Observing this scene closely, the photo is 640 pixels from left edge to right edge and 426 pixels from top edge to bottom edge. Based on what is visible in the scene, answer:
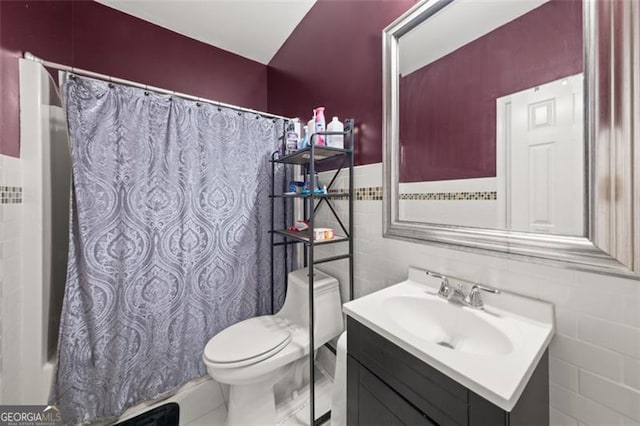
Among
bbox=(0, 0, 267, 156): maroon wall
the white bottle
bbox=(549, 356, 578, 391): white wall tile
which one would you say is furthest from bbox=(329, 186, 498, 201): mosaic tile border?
bbox=(0, 0, 267, 156): maroon wall

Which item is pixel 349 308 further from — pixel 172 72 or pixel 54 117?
pixel 172 72

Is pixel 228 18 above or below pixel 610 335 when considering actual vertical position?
above

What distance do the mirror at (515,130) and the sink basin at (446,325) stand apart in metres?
0.24

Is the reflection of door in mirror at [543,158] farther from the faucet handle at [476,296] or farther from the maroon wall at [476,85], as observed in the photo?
the faucet handle at [476,296]

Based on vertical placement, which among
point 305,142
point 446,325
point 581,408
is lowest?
point 581,408

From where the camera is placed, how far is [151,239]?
1285 mm

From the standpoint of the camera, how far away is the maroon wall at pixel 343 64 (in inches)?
47.2

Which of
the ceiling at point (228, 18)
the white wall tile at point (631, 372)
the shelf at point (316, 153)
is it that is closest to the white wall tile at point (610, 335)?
the white wall tile at point (631, 372)

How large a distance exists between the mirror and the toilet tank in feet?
1.82

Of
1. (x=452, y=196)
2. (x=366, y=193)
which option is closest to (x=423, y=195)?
(x=452, y=196)

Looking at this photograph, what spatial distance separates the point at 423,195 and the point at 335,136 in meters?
0.58

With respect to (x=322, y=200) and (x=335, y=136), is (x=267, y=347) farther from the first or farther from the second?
(x=335, y=136)

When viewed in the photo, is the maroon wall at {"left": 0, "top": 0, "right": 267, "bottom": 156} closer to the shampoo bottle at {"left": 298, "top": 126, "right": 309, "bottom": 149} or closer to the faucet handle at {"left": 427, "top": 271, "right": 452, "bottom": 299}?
the shampoo bottle at {"left": 298, "top": 126, "right": 309, "bottom": 149}

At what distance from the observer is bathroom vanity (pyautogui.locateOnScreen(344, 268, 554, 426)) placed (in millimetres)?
510
